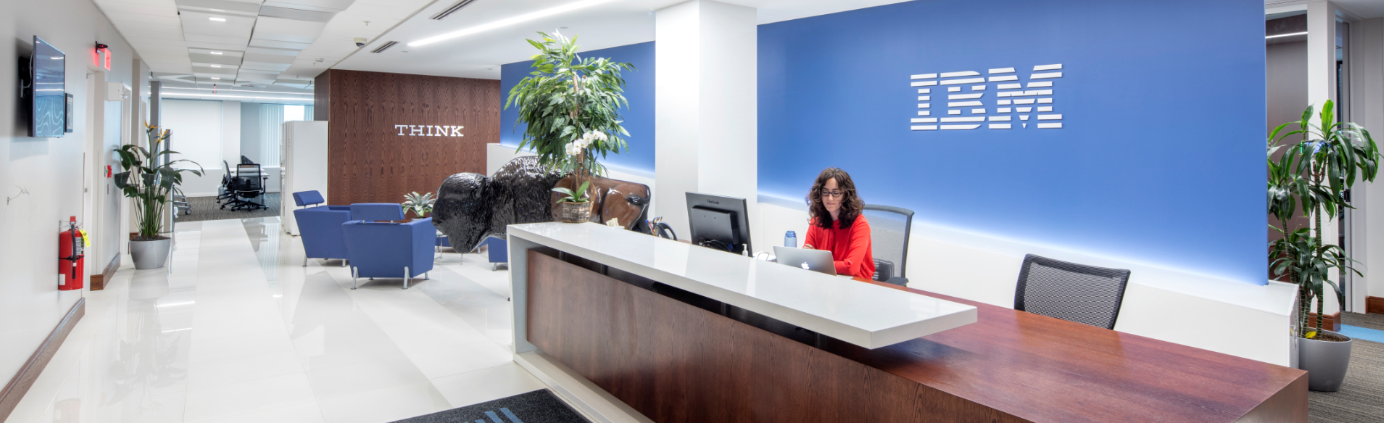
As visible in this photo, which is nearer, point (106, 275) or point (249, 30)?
point (106, 275)

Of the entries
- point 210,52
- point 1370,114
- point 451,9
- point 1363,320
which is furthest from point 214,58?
point 1363,320

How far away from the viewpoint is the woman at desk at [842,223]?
141 inches

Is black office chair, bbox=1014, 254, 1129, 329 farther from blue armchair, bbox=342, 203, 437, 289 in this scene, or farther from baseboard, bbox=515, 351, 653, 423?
blue armchair, bbox=342, 203, 437, 289

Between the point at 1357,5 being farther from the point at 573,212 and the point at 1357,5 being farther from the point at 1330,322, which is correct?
the point at 573,212

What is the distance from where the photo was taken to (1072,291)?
2826 millimetres

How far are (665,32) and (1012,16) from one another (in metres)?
2.52

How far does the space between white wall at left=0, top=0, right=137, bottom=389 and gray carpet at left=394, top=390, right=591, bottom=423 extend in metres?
2.07

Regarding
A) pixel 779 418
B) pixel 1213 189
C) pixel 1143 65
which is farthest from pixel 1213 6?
pixel 779 418

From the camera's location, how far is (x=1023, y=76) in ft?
15.2

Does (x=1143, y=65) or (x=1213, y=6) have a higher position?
(x=1213, y=6)

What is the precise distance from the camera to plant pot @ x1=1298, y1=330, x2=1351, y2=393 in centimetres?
384

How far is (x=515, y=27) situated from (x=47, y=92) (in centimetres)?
368

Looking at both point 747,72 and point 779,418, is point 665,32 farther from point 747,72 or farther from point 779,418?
point 779,418

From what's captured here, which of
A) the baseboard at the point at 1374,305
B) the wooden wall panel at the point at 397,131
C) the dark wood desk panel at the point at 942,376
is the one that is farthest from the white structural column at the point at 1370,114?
the wooden wall panel at the point at 397,131
